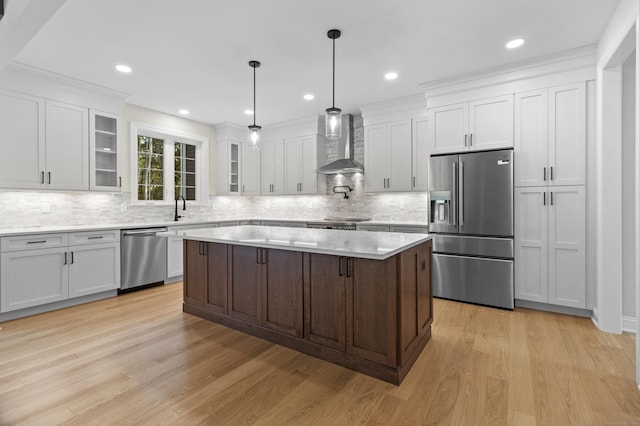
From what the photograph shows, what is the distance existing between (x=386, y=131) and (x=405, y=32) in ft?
6.74

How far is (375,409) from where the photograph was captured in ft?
6.03

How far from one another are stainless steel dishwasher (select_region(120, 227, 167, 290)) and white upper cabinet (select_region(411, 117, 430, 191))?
149 inches

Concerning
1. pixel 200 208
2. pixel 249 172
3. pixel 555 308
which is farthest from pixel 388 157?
pixel 200 208

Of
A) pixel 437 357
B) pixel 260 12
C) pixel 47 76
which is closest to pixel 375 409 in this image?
pixel 437 357

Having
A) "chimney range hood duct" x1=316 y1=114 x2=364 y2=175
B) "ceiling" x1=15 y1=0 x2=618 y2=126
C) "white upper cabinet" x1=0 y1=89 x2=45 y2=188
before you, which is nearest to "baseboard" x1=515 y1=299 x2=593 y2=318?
"ceiling" x1=15 y1=0 x2=618 y2=126

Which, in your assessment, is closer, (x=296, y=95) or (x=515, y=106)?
(x=515, y=106)

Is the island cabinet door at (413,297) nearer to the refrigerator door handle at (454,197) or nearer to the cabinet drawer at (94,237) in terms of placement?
the refrigerator door handle at (454,197)

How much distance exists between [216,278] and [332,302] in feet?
4.66

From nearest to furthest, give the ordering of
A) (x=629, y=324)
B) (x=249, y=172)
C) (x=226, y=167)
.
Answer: (x=629, y=324), (x=226, y=167), (x=249, y=172)

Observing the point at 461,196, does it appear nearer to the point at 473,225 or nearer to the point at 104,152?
the point at 473,225

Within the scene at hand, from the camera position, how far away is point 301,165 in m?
5.93

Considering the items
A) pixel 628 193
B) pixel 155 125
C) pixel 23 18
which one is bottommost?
pixel 628 193

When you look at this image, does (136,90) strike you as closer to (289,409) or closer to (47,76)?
(47,76)

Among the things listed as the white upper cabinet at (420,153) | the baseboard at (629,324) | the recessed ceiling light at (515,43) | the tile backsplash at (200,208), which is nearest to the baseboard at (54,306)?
the tile backsplash at (200,208)
